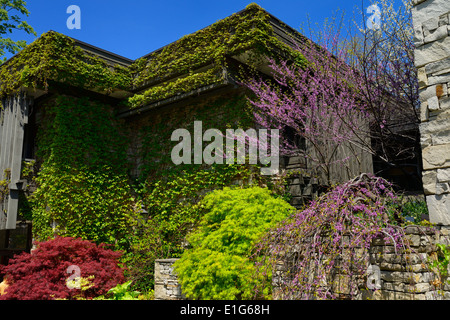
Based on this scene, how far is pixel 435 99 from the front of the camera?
16.2 feet

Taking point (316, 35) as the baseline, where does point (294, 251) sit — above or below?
below

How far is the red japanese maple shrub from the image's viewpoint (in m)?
6.82

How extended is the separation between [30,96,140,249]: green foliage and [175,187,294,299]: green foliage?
352 centimetres

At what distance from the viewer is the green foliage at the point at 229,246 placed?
5.58m

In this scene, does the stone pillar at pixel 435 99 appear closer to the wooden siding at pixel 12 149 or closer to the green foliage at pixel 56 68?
the green foliage at pixel 56 68

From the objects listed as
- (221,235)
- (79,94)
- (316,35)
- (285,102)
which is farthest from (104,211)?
(316,35)

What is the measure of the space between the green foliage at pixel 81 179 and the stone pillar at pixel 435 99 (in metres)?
6.90

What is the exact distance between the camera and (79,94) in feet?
32.2

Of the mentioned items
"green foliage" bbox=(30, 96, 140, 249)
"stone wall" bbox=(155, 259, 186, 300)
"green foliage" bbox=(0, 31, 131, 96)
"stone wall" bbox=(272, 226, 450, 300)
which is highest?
"green foliage" bbox=(0, 31, 131, 96)

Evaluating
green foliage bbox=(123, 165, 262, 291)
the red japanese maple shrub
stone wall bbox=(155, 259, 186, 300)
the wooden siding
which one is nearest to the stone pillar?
green foliage bbox=(123, 165, 262, 291)

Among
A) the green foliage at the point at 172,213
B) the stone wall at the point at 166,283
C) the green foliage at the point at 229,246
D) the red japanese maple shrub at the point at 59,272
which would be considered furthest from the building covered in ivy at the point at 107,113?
the stone wall at the point at 166,283

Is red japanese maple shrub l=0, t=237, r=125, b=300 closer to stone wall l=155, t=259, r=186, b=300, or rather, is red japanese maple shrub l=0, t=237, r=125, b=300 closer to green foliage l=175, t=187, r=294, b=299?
stone wall l=155, t=259, r=186, b=300
